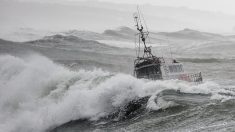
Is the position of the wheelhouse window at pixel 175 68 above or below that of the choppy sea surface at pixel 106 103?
above

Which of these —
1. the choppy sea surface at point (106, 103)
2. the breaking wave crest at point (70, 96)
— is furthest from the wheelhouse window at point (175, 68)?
the choppy sea surface at point (106, 103)

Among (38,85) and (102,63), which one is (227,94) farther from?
(102,63)

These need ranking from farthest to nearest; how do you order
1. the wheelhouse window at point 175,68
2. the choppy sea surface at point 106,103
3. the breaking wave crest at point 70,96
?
1. the wheelhouse window at point 175,68
2. the breaking wave crest at point 70,96
3. the choppy sea surface at point 106,103

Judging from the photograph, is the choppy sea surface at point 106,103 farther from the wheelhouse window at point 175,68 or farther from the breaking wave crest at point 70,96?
the wheelhouse window at point 175,68

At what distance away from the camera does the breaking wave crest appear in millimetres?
16219

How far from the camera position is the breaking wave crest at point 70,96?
1622 centimetres

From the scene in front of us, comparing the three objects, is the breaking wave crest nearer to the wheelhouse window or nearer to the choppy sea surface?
the choppy sea surface

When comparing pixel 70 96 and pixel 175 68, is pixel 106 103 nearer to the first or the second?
pixel 70 96

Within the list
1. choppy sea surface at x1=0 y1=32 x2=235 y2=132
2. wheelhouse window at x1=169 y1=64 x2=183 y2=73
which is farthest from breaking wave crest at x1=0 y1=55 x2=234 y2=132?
wheelhouse window at x1=169 y1=64 x2=183 y2=73

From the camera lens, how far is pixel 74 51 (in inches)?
1969

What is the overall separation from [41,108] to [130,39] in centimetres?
5500

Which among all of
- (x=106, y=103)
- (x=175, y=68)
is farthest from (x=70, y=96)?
(x=175, y=68)

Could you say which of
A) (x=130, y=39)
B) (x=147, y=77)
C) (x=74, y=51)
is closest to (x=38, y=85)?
(x=147, y=77)

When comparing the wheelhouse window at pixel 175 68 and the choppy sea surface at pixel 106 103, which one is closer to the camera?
the choppy sea surface at pixel 106 103
